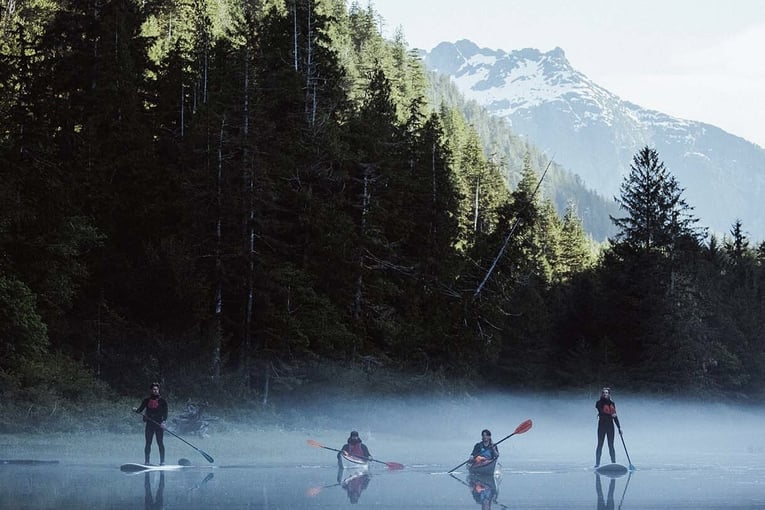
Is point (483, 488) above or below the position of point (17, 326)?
below

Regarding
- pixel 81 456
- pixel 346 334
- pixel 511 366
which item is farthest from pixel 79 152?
pixel 511 366

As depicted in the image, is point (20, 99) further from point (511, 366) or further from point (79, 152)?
point (511, 366)

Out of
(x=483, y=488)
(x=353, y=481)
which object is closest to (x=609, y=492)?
(x=483, y=488)

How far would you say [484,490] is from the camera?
24.3 metres

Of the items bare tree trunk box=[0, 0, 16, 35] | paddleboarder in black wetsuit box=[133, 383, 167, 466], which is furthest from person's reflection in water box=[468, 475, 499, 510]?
bare tree trunk box=[0, 0, 16, 35]

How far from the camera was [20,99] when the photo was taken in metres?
Answer: 49.2

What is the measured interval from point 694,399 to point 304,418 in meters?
31.0

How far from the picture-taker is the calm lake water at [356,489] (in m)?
19.9

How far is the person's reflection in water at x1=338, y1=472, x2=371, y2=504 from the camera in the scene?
870 inches

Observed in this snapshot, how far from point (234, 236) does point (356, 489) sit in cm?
2728

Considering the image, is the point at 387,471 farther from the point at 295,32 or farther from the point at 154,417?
the point at 295,32

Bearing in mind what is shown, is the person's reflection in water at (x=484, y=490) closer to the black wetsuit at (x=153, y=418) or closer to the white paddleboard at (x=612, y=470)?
the white paddleboard at (x=612, y=470)

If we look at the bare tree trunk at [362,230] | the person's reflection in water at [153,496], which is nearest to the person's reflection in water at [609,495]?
the person's reflection in water at [153,496]

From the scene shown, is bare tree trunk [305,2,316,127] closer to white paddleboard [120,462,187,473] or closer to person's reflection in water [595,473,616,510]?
white paddleboard [120,462,187,473]
